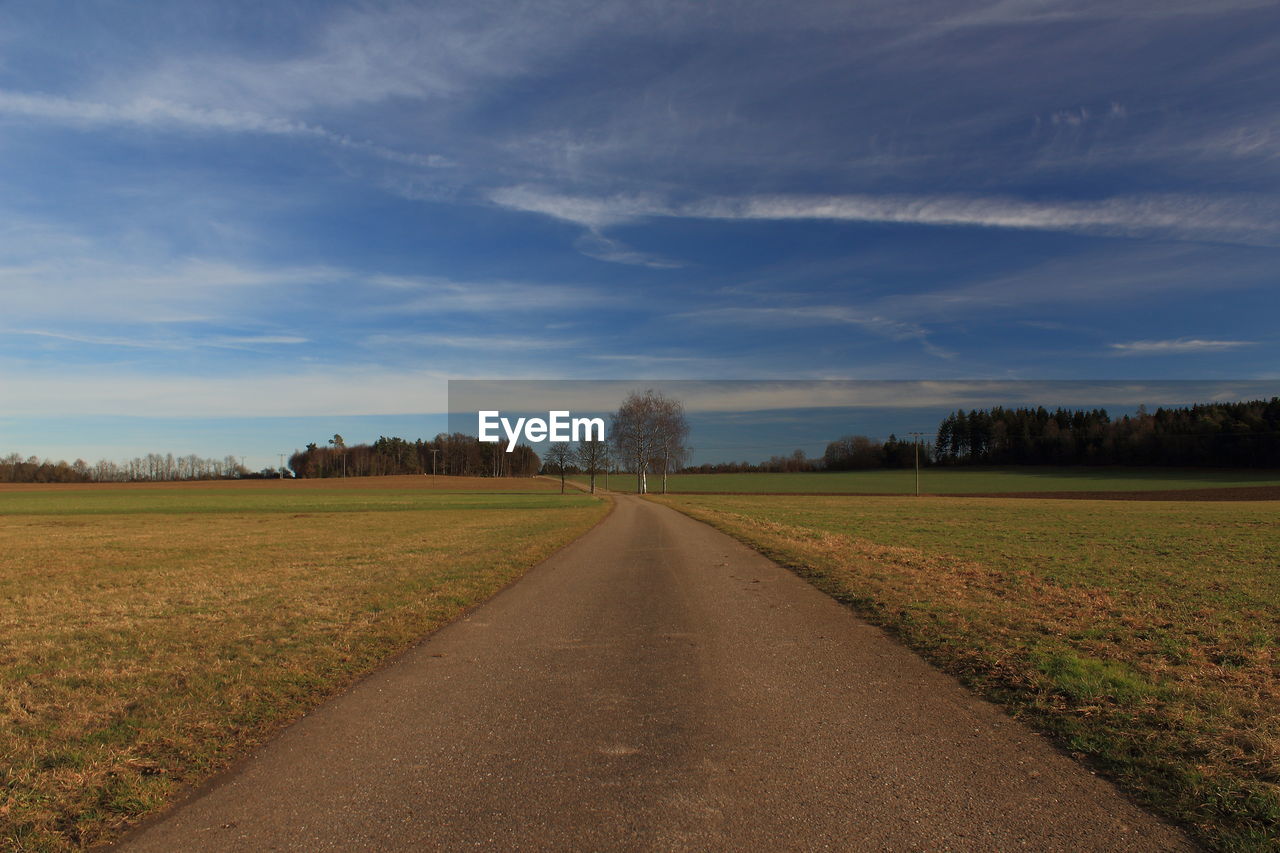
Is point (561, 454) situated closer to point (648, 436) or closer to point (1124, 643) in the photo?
point (648, 436)

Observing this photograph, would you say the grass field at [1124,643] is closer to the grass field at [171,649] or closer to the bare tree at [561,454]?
the grass field at [171,649]

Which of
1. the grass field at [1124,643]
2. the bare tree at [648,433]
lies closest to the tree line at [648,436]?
the bare tree at [648,433]

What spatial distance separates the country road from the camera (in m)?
3.69

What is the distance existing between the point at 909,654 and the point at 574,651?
12.2 ft

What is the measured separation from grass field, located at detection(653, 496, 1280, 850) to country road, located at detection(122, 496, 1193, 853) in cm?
44

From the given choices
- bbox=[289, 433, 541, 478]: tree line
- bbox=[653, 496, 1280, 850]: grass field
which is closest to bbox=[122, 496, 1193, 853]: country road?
bbox=[653, 496, 1280, 850]: grass field

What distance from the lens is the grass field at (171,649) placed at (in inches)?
178

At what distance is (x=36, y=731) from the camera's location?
5531 millimetres

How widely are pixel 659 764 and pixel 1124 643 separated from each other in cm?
693

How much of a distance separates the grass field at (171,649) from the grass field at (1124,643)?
20.3 ft

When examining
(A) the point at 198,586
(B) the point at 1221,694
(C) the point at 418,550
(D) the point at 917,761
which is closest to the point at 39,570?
(A) the point at 198,586

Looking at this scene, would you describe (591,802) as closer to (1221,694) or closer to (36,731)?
(36,731)

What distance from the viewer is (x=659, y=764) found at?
15.0 ft

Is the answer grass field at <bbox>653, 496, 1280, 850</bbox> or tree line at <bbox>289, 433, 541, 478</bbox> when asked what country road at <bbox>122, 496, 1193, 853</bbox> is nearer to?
grass field at <bbox>653, 496, 1280, 850</bbox>
